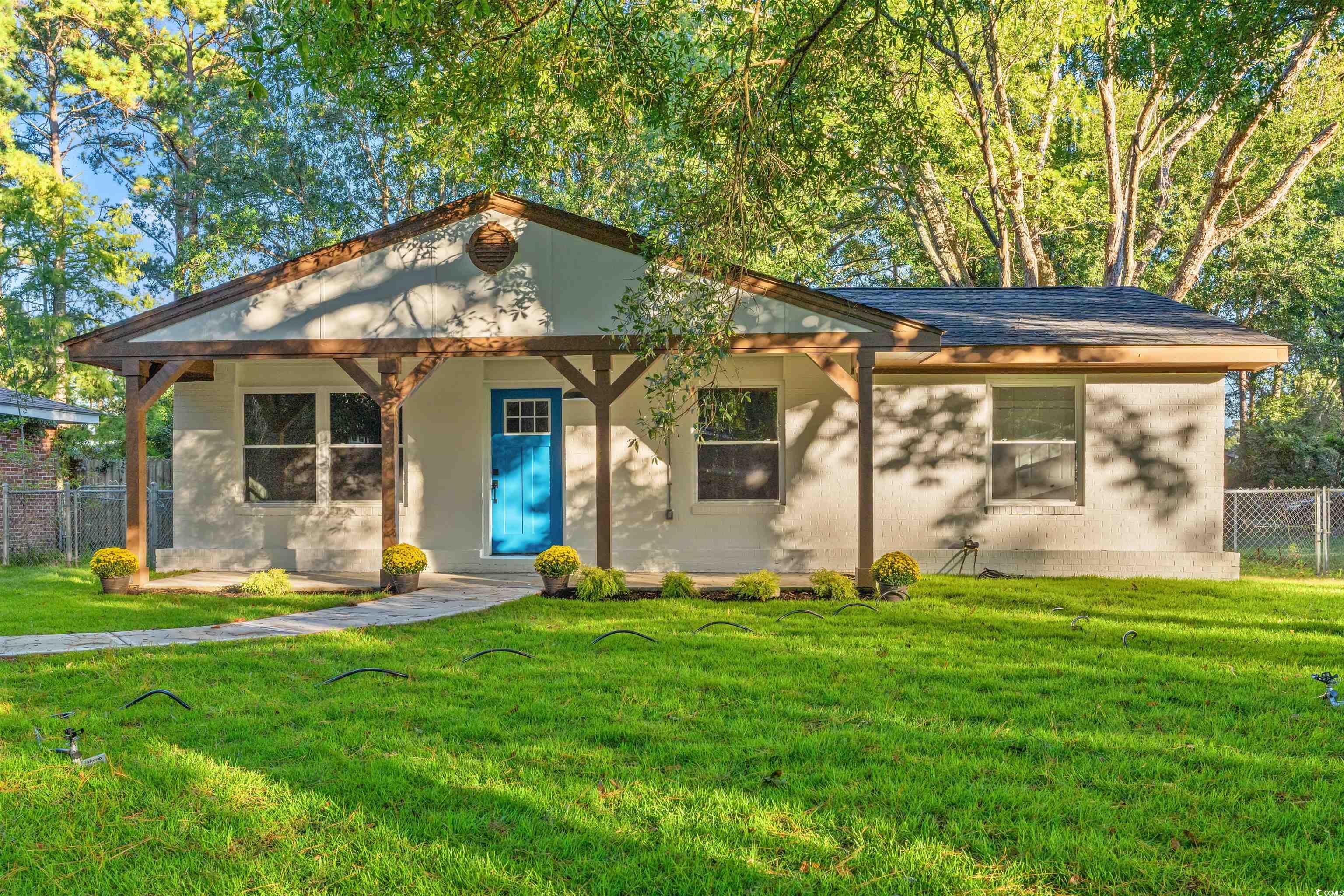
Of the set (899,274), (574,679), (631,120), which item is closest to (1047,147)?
(899,274)

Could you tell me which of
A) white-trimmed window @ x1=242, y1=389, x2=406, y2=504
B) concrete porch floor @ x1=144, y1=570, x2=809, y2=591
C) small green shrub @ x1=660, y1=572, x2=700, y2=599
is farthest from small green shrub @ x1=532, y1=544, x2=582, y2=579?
white-trimmed window @ x1=242, y1=389, x2=406, y2=504

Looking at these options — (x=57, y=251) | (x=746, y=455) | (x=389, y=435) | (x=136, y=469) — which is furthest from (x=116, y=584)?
(x=57, y=251)

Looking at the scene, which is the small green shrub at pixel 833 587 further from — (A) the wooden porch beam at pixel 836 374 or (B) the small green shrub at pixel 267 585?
(B) the small green shrub at pixel 267 585

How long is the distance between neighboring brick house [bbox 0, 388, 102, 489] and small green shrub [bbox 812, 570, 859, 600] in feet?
43.8

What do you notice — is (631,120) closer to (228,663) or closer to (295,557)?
(295,557)

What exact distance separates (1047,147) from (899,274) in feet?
17.4

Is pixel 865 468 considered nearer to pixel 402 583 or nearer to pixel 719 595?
pixel 719 595

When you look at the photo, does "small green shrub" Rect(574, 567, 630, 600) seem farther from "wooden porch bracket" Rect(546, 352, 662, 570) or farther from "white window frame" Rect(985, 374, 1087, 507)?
"white window frame" Rect(985, 374, 1087, 507)

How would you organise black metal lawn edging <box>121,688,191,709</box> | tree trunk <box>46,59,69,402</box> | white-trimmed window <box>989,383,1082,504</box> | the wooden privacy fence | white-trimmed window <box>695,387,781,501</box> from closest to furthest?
black metal lawn edging <box>121,688,191,709</box> → white-trimmed window <box>989,383,1082,504</box> → white-trimmed window <box>695,387,781,501</box> → tree trunk <box>46,59,69,402</box> → the wooden privacy fence

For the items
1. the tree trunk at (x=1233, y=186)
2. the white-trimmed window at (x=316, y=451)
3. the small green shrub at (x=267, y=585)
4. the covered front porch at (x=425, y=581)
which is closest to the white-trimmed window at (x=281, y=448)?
the white-trimmed window at (x=316, y=451)

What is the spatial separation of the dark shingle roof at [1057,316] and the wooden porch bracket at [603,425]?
2959 mm

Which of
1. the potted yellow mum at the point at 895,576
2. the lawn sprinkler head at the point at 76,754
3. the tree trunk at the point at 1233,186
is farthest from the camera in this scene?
the tree trunk at the point at 1233,186

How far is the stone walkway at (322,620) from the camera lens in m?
6.72

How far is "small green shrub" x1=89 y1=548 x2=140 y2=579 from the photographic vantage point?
9.21 m
